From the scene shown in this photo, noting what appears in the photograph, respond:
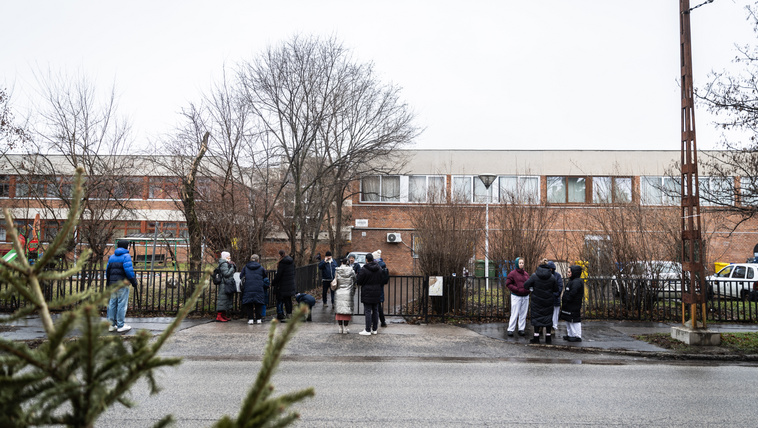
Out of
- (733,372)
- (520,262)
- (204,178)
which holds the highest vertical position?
(204,178)

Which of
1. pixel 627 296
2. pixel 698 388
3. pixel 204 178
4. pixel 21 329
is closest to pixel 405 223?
pixel 204 178

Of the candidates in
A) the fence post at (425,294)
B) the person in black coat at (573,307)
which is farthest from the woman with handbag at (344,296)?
the person in black coat at (573,307)

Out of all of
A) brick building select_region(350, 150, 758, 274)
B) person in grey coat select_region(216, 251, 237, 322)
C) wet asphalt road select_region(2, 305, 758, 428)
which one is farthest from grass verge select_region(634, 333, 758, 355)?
brick building select_region(350, 150, 758, 274)

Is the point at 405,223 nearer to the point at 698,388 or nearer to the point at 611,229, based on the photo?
the point at 611,229

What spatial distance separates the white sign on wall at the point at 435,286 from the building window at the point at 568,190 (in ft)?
70.3

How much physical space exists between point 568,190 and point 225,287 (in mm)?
25792

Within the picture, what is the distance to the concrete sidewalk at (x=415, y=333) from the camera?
35.2 feet

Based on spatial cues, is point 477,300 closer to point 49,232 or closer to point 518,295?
point 518,295

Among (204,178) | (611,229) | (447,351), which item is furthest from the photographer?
(204,178)

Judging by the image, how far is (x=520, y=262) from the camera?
1205 cm

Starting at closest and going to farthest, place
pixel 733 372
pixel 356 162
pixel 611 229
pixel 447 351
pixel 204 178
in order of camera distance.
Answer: pixel 733 372, pixel 447 351, pixel 611 229, pixel 204 178, pixel 356 162

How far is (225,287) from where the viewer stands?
13.2m

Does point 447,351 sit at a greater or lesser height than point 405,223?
lesser

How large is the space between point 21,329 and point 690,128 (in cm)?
1497
